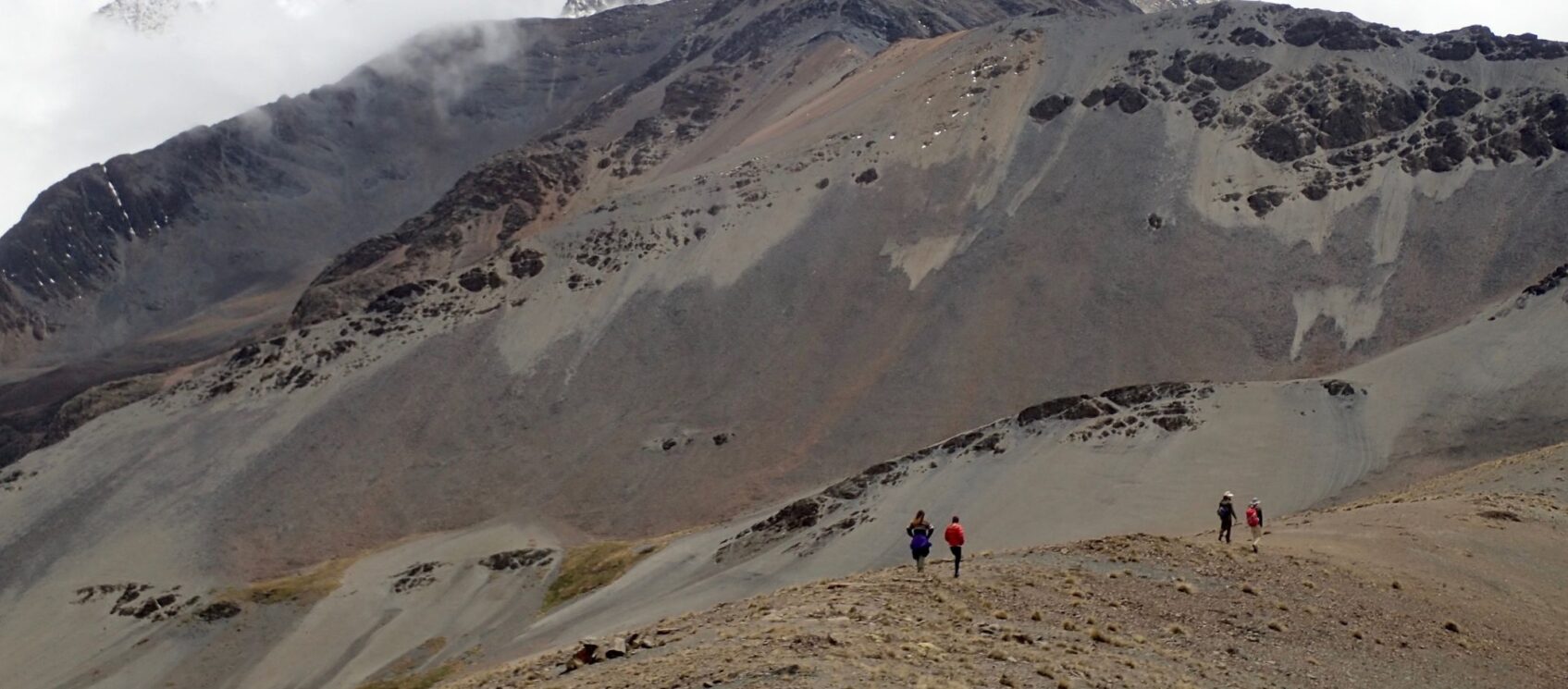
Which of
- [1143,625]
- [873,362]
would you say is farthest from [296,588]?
[1143,625]

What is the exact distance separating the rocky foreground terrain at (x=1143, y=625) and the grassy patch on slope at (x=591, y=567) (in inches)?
2022

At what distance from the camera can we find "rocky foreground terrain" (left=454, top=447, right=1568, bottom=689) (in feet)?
75.5

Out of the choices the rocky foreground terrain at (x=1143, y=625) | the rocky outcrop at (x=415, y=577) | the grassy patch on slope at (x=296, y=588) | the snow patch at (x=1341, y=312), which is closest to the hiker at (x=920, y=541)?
the rocky foreground terrain at (x=1143, y=625)

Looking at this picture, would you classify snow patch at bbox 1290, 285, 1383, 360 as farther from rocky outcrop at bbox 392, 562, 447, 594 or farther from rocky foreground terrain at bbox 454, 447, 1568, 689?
rocky foreground terrain at bbox 454, 447, 1568, 689

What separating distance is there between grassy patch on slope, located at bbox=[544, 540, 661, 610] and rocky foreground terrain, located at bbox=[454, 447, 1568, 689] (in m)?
51.4

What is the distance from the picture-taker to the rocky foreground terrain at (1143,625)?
23016mm

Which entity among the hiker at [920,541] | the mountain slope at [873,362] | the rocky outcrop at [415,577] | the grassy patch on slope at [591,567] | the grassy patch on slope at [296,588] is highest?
the hiker at [920,541]

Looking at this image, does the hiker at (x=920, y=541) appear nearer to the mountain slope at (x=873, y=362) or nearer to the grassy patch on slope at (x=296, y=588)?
the mountain slope at (x=873, y=362)

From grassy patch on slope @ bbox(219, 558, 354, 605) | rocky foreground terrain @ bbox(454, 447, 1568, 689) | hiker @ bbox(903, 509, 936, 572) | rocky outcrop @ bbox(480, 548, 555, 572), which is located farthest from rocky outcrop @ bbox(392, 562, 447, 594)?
hiker @ bbox(903, 509, 936, 572)

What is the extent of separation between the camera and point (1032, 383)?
97.2m

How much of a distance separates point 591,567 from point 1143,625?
6266 cm

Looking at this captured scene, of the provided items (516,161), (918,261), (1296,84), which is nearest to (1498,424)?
(918,261)

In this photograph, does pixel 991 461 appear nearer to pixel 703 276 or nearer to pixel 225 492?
pixel 703 276

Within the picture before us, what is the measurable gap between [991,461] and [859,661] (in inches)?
1963
